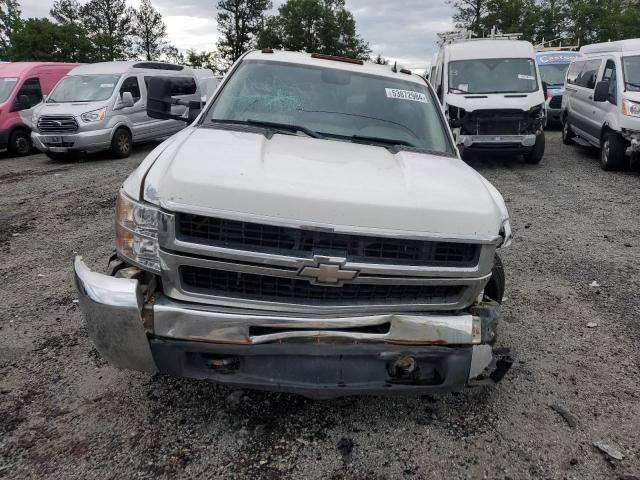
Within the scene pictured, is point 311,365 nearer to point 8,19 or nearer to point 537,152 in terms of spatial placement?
point 537,152

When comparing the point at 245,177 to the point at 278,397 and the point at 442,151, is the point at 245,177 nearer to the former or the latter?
the point at 278,397

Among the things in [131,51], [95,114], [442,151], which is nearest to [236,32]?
[131,51]

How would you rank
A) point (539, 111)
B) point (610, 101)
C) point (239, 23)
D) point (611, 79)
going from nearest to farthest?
1. point (610, 101)
2. point (611, 79)
3. point (539, 111)
4. point (239, 23)

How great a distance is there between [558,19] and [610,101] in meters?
44.4

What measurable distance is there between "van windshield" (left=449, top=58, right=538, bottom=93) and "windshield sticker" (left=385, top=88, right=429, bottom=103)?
7.31 meters

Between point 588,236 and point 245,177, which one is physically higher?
point 245,177

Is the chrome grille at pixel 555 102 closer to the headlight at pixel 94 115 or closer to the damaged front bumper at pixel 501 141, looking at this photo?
the damaged front bumper at pixel 501 141

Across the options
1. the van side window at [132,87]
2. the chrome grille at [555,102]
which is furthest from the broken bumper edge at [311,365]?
the chrome grille at [555,102]

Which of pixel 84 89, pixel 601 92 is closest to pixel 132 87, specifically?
pixel 84 89

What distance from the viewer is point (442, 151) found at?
373 centimetres

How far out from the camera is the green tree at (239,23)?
2453 inches

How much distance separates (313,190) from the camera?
8.17 ft

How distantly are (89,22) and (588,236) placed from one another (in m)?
54.7

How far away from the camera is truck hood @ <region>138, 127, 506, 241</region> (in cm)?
241
